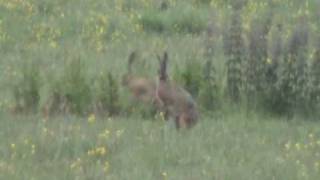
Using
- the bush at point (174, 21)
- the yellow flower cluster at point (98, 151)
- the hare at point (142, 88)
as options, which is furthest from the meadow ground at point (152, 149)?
the bush at point (174, 21)

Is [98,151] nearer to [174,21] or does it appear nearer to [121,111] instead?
[121,111]

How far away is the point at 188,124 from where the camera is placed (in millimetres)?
10297

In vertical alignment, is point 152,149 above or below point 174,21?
below

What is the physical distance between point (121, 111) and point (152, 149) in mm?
1665

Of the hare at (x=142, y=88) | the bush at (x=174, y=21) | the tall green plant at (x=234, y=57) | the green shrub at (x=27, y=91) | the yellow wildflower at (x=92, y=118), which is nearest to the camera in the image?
the yellow wildflower at (x=92, y=118)

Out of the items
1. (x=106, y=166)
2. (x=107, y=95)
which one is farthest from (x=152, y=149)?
(x=107, y=95)

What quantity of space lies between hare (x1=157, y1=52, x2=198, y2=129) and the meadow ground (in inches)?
4.2

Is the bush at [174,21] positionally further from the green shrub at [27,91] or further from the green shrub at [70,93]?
the green shrub at [27,91]

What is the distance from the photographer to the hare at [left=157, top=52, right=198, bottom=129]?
1031 cm

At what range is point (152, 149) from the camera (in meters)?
9.47

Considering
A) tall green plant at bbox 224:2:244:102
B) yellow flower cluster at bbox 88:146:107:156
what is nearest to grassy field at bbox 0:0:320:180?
yellow flower cluster at bbox 88:146:107:156

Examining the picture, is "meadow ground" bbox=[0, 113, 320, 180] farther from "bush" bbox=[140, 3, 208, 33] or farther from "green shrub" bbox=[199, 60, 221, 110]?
"bush" bbox=[140, 3, 208, 33]

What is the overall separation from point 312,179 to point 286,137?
4.46 feet

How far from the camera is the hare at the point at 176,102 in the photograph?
10.3 m
